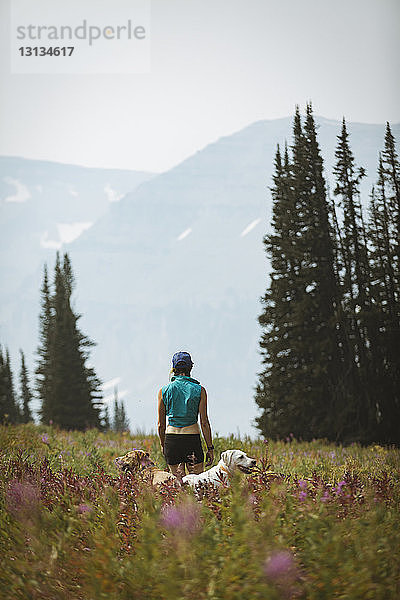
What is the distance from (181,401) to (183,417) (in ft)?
0.53

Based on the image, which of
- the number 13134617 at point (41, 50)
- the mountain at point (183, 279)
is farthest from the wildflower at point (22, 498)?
the mountain at point (183, 279)

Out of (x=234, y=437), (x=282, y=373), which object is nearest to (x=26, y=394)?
(x=282, y=373)

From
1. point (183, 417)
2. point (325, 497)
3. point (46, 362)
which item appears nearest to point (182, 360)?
point (183, 417)

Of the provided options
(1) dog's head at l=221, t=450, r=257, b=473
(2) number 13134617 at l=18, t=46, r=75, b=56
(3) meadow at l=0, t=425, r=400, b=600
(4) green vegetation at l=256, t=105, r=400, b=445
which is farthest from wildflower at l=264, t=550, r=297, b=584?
(2) number 13134617 at l=18, t=46, r=75, b=56

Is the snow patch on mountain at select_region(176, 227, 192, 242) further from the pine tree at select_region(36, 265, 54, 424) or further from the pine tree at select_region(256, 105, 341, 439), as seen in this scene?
the pine tree at select_region(256, 105, 341, 439)

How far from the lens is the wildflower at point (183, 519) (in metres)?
3.51

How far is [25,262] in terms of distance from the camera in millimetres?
100438

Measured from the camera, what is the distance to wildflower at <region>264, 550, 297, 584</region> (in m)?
2.96

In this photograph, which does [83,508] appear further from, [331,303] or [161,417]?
[331,303]

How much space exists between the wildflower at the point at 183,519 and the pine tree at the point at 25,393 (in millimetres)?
32856

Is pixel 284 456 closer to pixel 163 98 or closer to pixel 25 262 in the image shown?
pixel 163 98

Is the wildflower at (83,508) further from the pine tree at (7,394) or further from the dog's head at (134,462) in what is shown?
the pine tree at (7,394)

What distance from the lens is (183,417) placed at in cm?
641

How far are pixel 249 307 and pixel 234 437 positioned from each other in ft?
283
